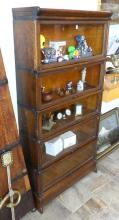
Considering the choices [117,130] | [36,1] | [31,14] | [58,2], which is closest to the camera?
[31,14]

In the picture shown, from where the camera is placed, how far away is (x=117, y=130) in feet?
9.50

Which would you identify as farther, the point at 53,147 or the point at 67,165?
the point at 67,165

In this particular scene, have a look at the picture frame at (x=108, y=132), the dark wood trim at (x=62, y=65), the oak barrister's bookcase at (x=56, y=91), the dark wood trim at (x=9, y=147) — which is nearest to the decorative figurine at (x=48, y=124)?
the oak barrister's bookcase at (x=56, y=91)

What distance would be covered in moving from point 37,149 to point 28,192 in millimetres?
359

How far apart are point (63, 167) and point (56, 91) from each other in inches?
26.0

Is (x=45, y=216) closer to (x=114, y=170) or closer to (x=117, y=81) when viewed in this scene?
(x=114, y=170)

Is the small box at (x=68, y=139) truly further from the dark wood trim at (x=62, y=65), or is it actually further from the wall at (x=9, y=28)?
the dark wood trim at (x=62, y=65)

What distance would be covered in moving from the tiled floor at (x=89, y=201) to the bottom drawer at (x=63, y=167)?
190 millimetres

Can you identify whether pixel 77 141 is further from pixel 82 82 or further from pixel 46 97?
pixel 46 97

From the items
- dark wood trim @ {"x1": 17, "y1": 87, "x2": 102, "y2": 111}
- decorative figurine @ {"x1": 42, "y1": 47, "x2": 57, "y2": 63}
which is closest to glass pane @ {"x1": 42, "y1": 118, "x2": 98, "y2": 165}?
dark wood trim @ {"x1": 17, "y1": 87, "x2": 102, "y2": 111}

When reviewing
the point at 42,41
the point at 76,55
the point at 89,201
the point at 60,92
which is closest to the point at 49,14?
the point at 42,41

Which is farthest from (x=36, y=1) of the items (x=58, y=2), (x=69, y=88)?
(x=69, y=88)

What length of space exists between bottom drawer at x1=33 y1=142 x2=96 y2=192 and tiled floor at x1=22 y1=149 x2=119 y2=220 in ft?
0.62

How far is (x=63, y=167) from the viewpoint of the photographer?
6.38 ft
